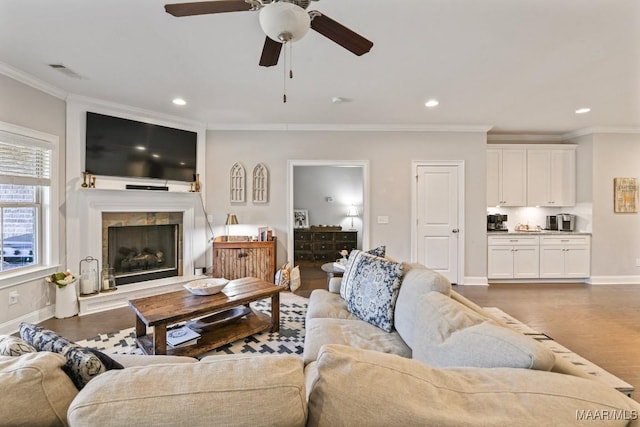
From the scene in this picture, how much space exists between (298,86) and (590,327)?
4019 millimetres

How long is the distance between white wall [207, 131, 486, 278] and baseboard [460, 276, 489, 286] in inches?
2.7

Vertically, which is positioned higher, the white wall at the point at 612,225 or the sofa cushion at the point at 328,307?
the white wall at the point at 612,225

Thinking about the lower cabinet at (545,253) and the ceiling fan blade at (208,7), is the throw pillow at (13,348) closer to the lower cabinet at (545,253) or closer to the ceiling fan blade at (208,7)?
the ceiling fan blade at (208,7)

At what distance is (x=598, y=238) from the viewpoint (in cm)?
455

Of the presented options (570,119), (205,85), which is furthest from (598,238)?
(205,85)

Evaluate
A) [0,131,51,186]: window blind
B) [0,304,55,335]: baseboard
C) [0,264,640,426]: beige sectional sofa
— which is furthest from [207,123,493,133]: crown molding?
[0,264,640,426]: beige sectional sofa

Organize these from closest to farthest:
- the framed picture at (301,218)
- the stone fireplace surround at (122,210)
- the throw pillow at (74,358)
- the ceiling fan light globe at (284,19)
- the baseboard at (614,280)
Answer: the throw pillow at (74,358)
the ceiling fan light globe at (284,19)
the stone fireplace surround at (122,210)
the baseboard at (614,280)
the framed picture at (301,218)

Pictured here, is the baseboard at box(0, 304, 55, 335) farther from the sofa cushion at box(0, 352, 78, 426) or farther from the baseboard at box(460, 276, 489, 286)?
the baseboard at box(460, 276, 489, 286)

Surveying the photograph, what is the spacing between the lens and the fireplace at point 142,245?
3697mm

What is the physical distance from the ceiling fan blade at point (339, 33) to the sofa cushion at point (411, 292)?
1.43 metres

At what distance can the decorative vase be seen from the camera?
306 centimetres

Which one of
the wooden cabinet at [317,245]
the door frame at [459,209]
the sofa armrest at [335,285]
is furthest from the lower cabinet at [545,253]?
the sofa armrest at [335,285]

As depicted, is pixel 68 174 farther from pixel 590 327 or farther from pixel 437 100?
pixel 590 327

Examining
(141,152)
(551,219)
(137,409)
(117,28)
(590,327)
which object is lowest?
(590,327)
